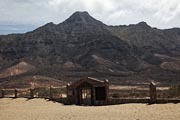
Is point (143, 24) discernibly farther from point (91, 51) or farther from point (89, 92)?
point (89, 92)

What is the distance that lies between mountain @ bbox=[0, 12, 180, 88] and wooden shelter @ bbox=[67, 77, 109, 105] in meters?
55.5

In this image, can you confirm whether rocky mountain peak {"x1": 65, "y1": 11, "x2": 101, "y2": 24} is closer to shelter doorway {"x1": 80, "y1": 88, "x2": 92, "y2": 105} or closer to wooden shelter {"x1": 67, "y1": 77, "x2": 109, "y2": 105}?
shelter doorway {"x1": 80, "y1": 88, "x2": 92, "y2": 105}

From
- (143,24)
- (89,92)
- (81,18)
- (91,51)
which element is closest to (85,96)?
(89,92)

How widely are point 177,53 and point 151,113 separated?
109554 mm

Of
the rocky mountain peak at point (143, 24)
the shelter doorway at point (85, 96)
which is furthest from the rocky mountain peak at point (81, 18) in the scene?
the shelter doorway at point (85, 96)

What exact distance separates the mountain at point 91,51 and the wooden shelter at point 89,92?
2183 inches

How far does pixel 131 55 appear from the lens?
12331cm

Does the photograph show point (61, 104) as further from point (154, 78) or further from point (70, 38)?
point (70, 38)

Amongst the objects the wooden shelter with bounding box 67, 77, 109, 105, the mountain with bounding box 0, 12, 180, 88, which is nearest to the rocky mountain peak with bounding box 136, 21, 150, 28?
the mountain with bounding box 0, 12, 180, 88

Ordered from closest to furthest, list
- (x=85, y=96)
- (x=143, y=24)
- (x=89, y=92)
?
(x=89, y=92)
(x=85, y=96)
(x=143, y=24)

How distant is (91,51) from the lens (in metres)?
123

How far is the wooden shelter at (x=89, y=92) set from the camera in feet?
117

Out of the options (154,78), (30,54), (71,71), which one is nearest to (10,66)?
(30,54)

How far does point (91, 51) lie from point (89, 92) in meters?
85.5
